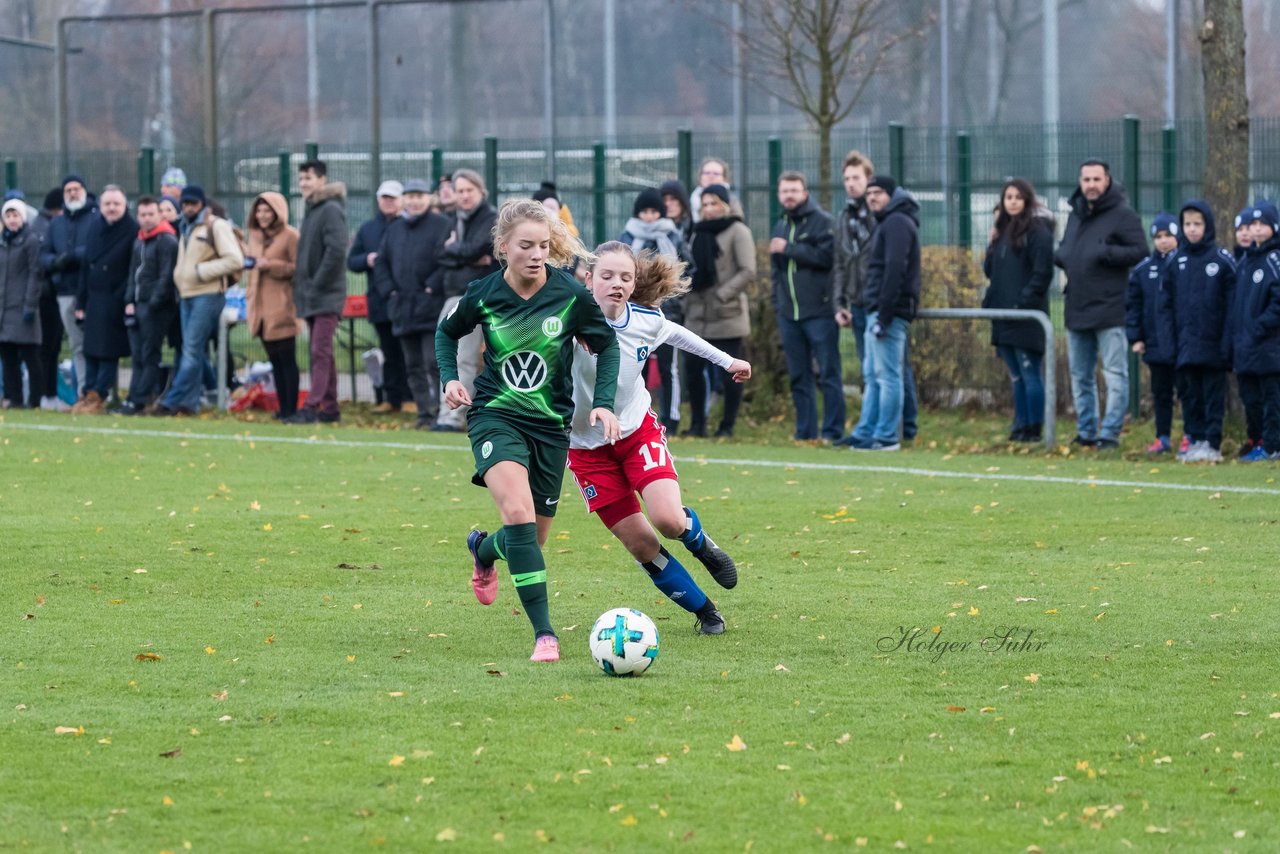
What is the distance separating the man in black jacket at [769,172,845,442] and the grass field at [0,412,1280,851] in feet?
11.5

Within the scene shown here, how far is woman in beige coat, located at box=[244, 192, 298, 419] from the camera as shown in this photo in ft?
57.1

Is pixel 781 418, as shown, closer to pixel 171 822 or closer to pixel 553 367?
pixel 553 367

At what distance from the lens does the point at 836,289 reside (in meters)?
15.4

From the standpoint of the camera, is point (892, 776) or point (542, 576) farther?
point (542, 576)

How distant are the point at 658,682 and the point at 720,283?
9490 millimetres

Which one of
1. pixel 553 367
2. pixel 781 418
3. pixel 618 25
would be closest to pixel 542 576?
pixel 553 367

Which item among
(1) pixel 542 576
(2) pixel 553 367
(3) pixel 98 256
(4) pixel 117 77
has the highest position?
(4) pixel 117 77

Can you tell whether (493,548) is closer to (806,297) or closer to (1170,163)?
(806,297)

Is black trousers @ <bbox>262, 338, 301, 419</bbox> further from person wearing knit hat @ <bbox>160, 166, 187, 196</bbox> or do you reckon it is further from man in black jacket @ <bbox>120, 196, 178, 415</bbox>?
person wearing knit hat @ <bbox>160, 166, 187, 196</bbox>

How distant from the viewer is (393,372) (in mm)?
18297

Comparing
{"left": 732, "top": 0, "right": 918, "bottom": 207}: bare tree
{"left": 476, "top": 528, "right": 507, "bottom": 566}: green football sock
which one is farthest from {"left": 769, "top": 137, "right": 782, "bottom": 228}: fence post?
{"left": 476, "top": 528, "right": 507, "bottom": 566}: green football sock

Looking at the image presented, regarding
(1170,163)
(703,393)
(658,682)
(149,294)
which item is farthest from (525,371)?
(149,294)

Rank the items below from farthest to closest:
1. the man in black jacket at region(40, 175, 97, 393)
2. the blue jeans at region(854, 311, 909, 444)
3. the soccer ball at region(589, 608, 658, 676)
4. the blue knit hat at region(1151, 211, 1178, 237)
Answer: the man in black jacket at region(40, 175, 97, 393) → the blue jeans at region(854, 311, 909, 444) → the blue knit hat at region(1151, 211, 1178, 237) → the soccer ball at region(589, 608, 658, 676)

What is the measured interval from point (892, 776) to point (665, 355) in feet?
35.3
